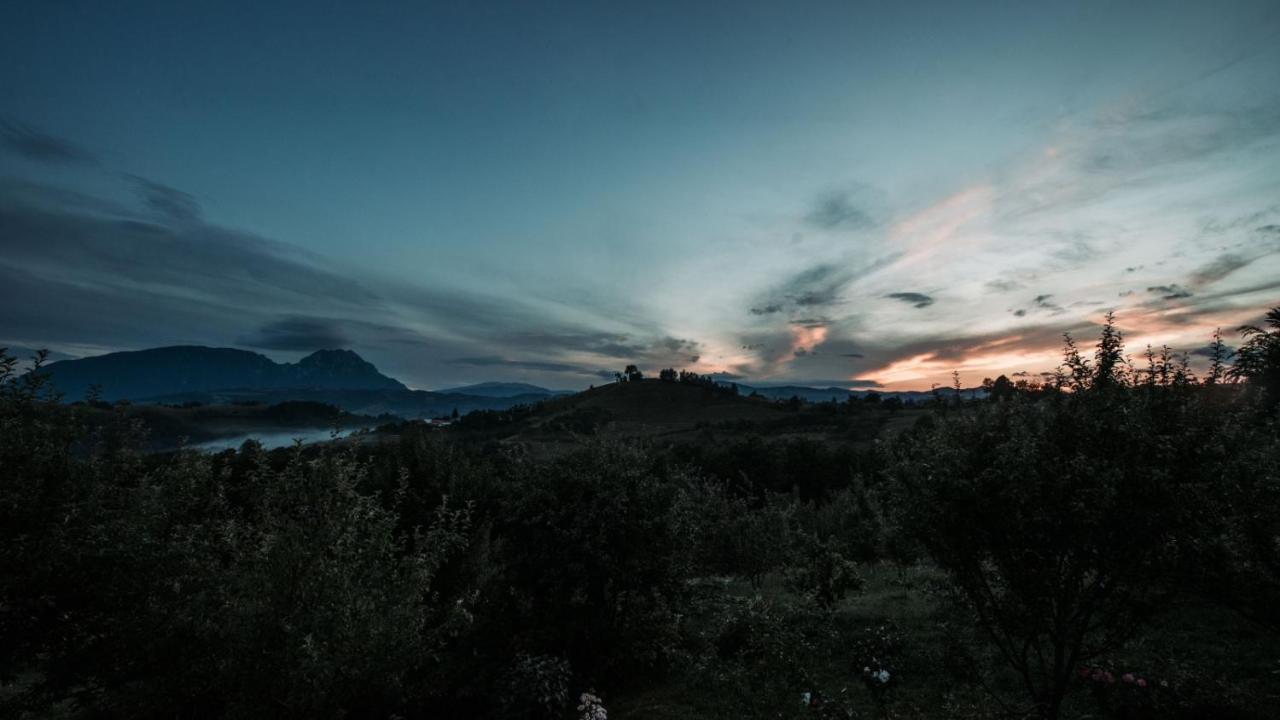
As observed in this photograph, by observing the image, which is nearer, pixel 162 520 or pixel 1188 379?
pixel 1188 379

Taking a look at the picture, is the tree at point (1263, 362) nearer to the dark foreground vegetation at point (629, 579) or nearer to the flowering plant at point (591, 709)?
the dark foreground vegetation at point (629, 579)

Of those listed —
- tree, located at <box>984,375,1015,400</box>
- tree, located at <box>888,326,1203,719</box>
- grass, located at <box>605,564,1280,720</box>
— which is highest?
tree, located at <box>984,375,1015,400</box>

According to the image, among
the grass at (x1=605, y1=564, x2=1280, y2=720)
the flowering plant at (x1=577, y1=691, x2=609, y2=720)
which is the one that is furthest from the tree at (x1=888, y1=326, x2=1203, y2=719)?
the flowering plant at (x1=577, y1=691, x2=609, y2=720)

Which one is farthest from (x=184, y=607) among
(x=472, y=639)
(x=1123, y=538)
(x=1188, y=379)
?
(x=1188, y=379)

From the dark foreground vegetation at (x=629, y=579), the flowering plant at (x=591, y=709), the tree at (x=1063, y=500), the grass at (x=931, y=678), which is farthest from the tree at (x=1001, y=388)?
the flowering plant at (x=591, y=709)

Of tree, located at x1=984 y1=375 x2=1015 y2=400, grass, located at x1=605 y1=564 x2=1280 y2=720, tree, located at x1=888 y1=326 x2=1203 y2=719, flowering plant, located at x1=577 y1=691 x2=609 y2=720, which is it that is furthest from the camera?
flowering plant, located at x1=577 y1=691 x2=609 y2=720

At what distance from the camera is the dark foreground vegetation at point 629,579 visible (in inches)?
324

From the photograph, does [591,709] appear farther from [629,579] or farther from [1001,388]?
[1001,388]

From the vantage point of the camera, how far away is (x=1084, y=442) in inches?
335

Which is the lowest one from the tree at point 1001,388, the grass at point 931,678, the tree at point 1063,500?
the grass at point 931,678

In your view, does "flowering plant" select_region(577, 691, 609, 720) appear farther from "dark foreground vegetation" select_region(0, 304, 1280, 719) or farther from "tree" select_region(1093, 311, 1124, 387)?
"tree" select_region(1093, 311, 1124, 387)

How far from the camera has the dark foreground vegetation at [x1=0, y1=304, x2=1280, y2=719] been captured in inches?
324

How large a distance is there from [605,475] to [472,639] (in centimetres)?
645

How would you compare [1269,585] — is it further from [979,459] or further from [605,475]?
[605,475]
